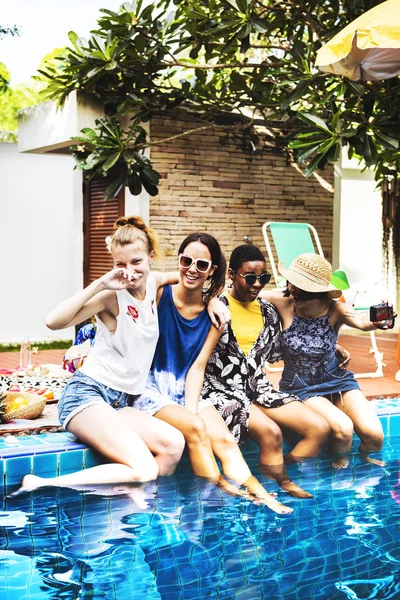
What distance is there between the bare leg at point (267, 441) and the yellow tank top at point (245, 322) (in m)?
0.40

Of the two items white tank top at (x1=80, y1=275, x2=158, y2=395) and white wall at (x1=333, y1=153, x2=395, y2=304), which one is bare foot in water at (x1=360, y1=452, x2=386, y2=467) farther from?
white wall at (x1=333, y1=153, x2=395, y2=304)

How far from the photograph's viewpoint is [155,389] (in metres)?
4.61

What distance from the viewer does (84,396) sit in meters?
4.27

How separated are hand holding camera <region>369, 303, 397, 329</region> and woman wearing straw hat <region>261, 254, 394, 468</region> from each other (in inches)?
4.7

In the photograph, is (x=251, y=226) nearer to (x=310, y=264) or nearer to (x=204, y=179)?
(x=204, y=179)

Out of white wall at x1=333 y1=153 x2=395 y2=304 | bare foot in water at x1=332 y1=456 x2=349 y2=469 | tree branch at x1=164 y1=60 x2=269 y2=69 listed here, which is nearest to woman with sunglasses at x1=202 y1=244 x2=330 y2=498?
bare foot in water at x1=332 y1=456 x2=349 y2=469

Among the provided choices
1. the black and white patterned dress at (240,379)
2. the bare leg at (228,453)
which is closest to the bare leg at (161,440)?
the bare leg at (228,453)

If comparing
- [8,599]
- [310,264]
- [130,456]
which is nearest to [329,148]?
[310,264]

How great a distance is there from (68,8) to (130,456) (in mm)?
49266

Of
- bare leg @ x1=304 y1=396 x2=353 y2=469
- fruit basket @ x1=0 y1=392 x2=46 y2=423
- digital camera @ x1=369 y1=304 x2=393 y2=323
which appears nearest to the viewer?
digital camera @ x1=369 y1=304 x2=393 y2=323

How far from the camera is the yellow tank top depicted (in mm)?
4902

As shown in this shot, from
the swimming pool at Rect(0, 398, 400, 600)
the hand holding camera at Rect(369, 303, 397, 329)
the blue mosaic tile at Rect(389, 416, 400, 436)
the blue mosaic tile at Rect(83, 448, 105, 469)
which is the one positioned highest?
the hand holding camera at Rect(369, 303, 397, 329)

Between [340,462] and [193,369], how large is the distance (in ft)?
3.89

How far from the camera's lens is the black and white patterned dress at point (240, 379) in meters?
4.73
